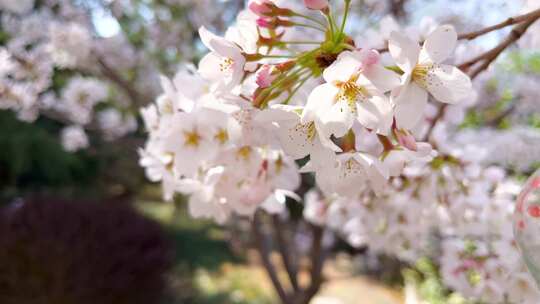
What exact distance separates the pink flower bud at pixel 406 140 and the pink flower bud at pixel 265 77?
0.14 meters

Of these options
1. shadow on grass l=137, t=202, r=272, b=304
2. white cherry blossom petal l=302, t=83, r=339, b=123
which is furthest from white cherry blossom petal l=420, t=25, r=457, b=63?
shadow on grass l=137, t=202, r=272, b=304

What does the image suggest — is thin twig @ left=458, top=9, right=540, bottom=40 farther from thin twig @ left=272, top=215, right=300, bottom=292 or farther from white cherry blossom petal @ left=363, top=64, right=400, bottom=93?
thin twig @ left=272, top=215, right=300, bottom=292

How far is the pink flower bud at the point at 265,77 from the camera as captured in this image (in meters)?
0.47

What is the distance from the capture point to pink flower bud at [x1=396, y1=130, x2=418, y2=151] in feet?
1.55

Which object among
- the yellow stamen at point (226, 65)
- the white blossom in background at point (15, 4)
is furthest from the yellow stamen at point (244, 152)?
the white blossom in background at point (15, 4)

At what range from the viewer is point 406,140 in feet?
1.56

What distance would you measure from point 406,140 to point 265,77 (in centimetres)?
16

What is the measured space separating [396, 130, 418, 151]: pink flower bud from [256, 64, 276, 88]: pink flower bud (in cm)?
14

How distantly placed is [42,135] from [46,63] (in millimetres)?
3931

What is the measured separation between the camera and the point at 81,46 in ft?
7.47

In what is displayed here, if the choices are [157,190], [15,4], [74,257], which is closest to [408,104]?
[15,4]

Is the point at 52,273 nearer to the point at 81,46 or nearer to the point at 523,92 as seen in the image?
the point at 81,46

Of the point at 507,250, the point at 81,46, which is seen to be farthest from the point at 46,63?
the point at 507,250

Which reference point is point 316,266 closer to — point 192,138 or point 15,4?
point 192,138
